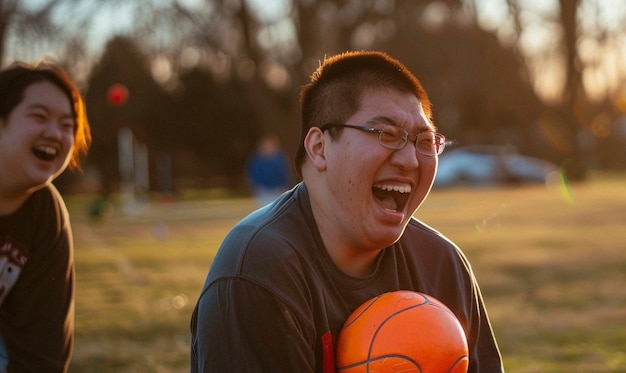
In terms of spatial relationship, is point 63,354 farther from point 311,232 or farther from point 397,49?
point 397,49

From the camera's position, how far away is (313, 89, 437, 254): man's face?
3371 millimetres

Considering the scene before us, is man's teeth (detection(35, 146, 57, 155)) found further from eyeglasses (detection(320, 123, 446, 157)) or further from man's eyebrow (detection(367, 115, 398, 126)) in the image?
man's eyebrow (detection(367, 115, 398, 126))

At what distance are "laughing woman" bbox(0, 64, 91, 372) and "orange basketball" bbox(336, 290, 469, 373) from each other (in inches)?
70.1

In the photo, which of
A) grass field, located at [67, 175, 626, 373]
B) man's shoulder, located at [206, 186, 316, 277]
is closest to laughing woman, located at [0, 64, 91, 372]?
man's shoulder, located at [206, 186, 316, 277]

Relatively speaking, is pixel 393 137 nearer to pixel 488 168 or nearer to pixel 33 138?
pixel 33 138

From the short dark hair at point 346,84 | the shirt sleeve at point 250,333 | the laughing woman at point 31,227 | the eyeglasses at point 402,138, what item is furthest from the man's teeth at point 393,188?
the laughing woman at point 31,227

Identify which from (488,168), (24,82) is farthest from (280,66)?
(24,82)

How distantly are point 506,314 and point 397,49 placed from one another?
2210 centimetres

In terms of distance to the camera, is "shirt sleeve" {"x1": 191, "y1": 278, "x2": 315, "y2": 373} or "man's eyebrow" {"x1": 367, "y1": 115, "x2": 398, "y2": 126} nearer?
"shirt sleeve" {"x1": 191, "y1": 278, "x2": 315, "y2": 373}

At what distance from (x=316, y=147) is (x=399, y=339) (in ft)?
2.63

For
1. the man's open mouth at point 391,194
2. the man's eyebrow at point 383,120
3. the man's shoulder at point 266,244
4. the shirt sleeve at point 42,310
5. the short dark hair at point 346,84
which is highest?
the short dark hair at point 346,84

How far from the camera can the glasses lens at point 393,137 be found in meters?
3.38

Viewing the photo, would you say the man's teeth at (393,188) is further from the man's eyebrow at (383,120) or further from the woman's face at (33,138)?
the woman's face at (33,138)

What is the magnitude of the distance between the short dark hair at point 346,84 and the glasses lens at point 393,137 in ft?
0.47
